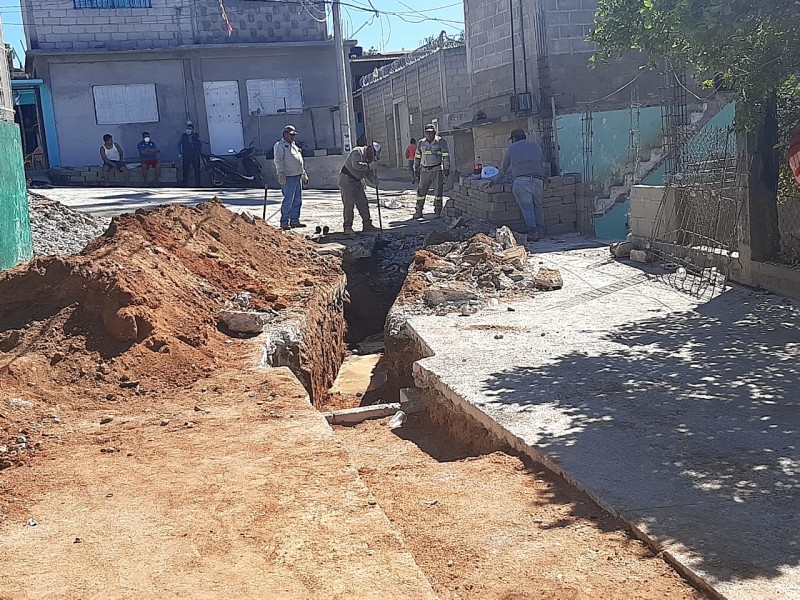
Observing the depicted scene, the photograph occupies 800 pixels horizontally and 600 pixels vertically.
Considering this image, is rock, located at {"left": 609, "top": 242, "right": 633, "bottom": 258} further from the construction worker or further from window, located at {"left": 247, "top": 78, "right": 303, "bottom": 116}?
window, located at {"left": 247, "top": 78, "right": 303, "bottom": 116}

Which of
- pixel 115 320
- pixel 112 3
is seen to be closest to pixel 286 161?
pixel 115 320

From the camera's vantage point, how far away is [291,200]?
585 inches

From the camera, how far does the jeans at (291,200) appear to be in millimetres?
14602

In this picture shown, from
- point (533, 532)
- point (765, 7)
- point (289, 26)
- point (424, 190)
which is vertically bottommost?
point (533, 532)

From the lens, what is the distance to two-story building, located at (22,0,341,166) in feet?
82.0

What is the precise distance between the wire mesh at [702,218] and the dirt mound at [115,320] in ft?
14.4

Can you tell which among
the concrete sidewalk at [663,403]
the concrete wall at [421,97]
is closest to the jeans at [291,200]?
the concrete sidewalk at [663,403]

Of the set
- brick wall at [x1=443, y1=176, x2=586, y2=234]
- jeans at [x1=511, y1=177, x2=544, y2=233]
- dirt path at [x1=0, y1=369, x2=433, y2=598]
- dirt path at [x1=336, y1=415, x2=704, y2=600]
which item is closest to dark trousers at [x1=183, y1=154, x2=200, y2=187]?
brick wall at [x1=443, y1=176, x2=586, y2=234]

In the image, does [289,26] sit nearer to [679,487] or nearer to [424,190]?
[424,190]

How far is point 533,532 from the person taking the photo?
3807mm

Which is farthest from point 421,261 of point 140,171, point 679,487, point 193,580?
point 140,171

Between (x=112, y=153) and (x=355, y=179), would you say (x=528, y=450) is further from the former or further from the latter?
(x=112, y=153)

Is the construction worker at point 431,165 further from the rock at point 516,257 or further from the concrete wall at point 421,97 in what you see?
the concrete wall at point 421,97

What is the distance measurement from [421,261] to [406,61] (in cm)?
2060
